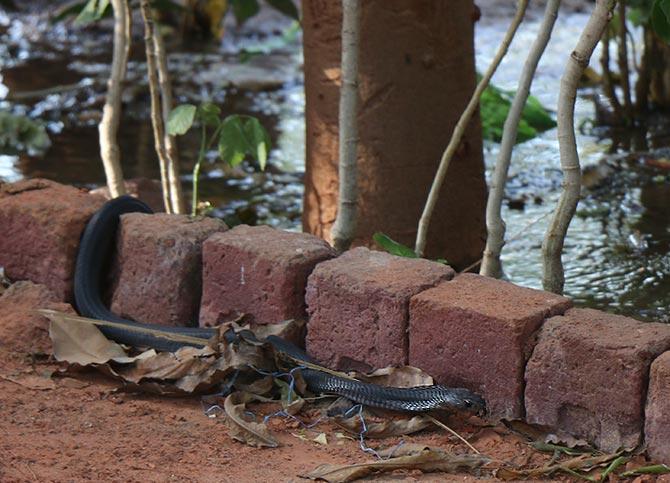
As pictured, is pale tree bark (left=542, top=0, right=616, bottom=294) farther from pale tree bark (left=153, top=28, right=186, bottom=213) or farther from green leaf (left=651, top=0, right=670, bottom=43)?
pale tree bark (left=153, top=28, right=186, bottom=213)

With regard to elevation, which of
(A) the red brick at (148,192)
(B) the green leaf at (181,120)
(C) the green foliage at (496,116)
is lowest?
(A) the red brick at (148,192)

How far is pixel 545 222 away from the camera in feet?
18.7

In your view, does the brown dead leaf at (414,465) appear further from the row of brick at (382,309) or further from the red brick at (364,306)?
the red brick at (364,306)

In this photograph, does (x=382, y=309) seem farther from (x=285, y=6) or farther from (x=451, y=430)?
(x=285, y=6)

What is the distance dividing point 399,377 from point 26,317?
1.27 m

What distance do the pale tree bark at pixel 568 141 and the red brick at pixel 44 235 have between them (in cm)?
155

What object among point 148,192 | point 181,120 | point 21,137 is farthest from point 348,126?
point 21,137

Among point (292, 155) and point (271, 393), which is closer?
point (271, 393)

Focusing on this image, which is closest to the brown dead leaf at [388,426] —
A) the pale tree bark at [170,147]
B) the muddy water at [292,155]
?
the muddy water at [292,155]

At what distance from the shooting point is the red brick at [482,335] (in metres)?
3.16

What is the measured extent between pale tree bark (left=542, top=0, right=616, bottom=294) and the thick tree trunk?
1.17 metres

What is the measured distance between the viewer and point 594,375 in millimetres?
3043

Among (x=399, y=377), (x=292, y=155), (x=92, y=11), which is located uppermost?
(x=92, y=11)

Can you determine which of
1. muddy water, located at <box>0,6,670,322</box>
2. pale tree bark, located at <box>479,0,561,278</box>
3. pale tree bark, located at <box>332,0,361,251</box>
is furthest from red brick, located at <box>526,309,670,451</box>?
muddy water, located at <box>0,6,670,322</box>
